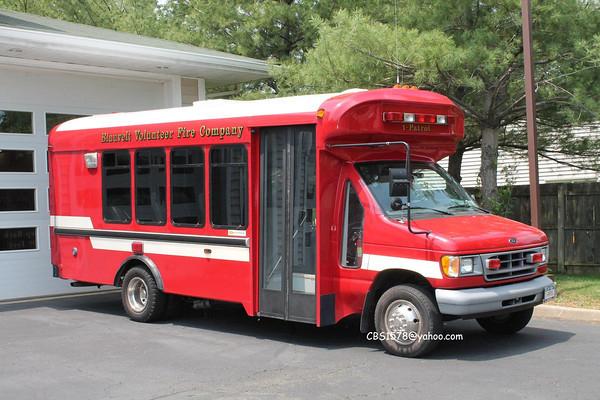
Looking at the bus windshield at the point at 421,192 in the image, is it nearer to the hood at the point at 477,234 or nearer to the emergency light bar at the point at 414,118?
the hood at the point at 477,234

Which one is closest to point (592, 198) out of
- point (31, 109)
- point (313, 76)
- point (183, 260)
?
point (313, 76)

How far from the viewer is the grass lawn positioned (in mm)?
10656

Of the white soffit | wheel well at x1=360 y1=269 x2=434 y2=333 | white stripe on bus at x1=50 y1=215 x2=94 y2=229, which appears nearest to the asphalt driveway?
wheel well at x1=360 y1=269 x2=434 y2=333

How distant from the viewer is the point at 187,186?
32.6ft

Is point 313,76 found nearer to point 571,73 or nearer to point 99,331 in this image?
point 571,73

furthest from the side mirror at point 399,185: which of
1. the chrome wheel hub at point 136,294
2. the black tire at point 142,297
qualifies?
the chrome wheel hub at point 136,294

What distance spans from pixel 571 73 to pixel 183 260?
6144 mm

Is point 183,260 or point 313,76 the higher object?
point 313,76

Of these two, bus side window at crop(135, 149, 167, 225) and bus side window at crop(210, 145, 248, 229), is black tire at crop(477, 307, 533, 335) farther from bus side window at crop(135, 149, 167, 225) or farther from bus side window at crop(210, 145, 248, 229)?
bus side window at crop(135, 149, 167, 225)

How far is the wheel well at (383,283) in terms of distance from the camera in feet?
26.4

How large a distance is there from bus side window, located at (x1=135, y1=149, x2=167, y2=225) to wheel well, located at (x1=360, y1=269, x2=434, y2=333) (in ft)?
10.6

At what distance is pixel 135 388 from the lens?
7.03m

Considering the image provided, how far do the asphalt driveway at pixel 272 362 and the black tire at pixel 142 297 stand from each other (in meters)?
0.19

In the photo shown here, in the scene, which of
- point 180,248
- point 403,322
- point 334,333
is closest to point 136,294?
point 180,248
